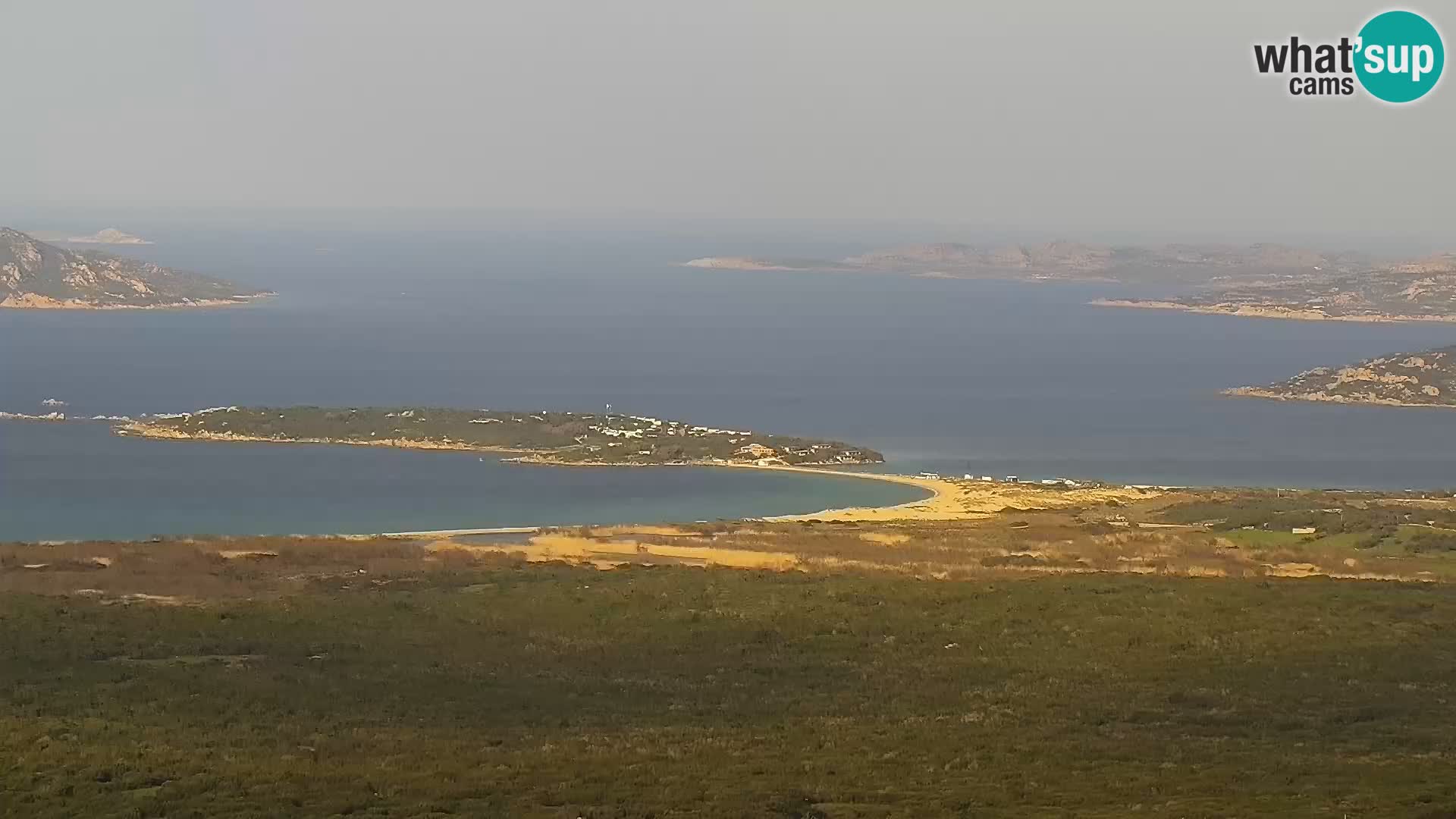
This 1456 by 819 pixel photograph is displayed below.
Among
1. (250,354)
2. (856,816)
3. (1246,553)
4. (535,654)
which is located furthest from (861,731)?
(250,354)

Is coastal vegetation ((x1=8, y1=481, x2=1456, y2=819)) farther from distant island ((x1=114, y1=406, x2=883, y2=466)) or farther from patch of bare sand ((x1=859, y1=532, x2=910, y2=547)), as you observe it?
distant island ((x1=114, y1=406, x2=883, y2=466))

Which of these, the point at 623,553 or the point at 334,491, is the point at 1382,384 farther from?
the point at 623,553

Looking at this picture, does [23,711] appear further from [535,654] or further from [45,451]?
[45,451]

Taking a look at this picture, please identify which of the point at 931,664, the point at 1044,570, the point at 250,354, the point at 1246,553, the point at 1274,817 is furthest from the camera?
the point at 250,354

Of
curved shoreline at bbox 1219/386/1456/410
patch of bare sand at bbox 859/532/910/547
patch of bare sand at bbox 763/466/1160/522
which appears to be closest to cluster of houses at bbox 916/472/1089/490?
patch of bare sand at bbox 763/466/1160/522

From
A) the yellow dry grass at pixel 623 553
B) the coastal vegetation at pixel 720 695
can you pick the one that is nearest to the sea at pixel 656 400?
the yellow dry grass at pixel 623 553
